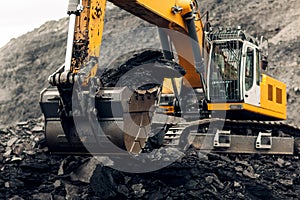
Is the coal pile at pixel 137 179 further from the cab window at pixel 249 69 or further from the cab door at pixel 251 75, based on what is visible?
the cab window at pixel 249 69

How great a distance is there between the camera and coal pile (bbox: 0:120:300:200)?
39.8 feet

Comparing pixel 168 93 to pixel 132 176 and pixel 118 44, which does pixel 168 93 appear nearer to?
pixel 132 176

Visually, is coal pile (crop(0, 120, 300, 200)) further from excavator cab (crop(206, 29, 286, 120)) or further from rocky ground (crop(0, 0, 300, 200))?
excavator cab (crop(206, 29, 286, 120))

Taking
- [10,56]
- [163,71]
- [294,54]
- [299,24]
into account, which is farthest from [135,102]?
[10,56]

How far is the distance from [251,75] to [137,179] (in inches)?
145

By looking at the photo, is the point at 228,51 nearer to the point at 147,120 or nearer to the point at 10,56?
the point at 147,120

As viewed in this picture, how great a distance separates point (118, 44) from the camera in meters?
34.8

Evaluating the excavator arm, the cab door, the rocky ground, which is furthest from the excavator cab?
the rocky ground

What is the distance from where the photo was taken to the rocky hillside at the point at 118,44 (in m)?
28.2

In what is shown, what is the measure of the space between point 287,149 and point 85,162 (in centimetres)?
457

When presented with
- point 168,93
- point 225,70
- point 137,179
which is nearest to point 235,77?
point 225,70

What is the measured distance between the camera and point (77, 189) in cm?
1238

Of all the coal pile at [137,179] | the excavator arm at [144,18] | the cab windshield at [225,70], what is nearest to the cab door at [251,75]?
the cab windshield at [225,70]

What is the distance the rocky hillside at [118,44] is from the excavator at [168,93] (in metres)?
11.7
